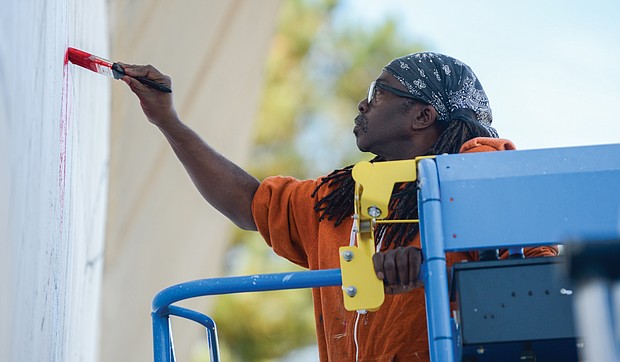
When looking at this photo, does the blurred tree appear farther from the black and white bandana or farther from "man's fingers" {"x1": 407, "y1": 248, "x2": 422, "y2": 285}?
"man's fingers" {"x1": 407, "y1": 248, "x2": 422, "y2": 285}

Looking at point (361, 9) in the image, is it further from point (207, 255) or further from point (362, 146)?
point (362, 146)

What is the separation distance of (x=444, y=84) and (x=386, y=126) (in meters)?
0.20

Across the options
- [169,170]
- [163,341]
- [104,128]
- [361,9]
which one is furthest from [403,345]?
[361,9]

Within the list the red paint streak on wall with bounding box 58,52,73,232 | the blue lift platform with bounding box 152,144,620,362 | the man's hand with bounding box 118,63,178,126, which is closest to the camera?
the blue lift platform with bounding box 152,144,620,362

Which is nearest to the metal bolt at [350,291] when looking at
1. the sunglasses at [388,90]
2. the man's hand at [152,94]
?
the man's hand at [152,94]

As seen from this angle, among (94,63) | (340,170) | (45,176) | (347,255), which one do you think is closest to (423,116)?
(340,170)

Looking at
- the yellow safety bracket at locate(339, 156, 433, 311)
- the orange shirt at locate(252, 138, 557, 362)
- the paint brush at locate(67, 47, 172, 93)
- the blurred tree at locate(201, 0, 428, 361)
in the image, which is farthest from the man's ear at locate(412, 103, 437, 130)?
the blurred tree at locate(201, 0, 428, 361)

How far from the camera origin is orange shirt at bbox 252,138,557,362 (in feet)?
7.64

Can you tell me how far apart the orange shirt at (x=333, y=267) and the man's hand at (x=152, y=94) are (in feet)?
1.09

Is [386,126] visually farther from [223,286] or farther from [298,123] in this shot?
[298,123]

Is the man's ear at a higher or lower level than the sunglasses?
lower

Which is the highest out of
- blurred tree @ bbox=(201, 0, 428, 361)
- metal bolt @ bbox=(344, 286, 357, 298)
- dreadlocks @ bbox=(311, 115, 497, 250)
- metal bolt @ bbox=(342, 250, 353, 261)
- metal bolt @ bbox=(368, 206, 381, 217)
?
blurred tree @ bbox=(201, 0, 428, 361)

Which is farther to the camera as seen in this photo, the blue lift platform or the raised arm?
the raised arm

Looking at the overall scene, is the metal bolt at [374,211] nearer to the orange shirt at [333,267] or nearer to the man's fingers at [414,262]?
the man's fingers at [414,262]
